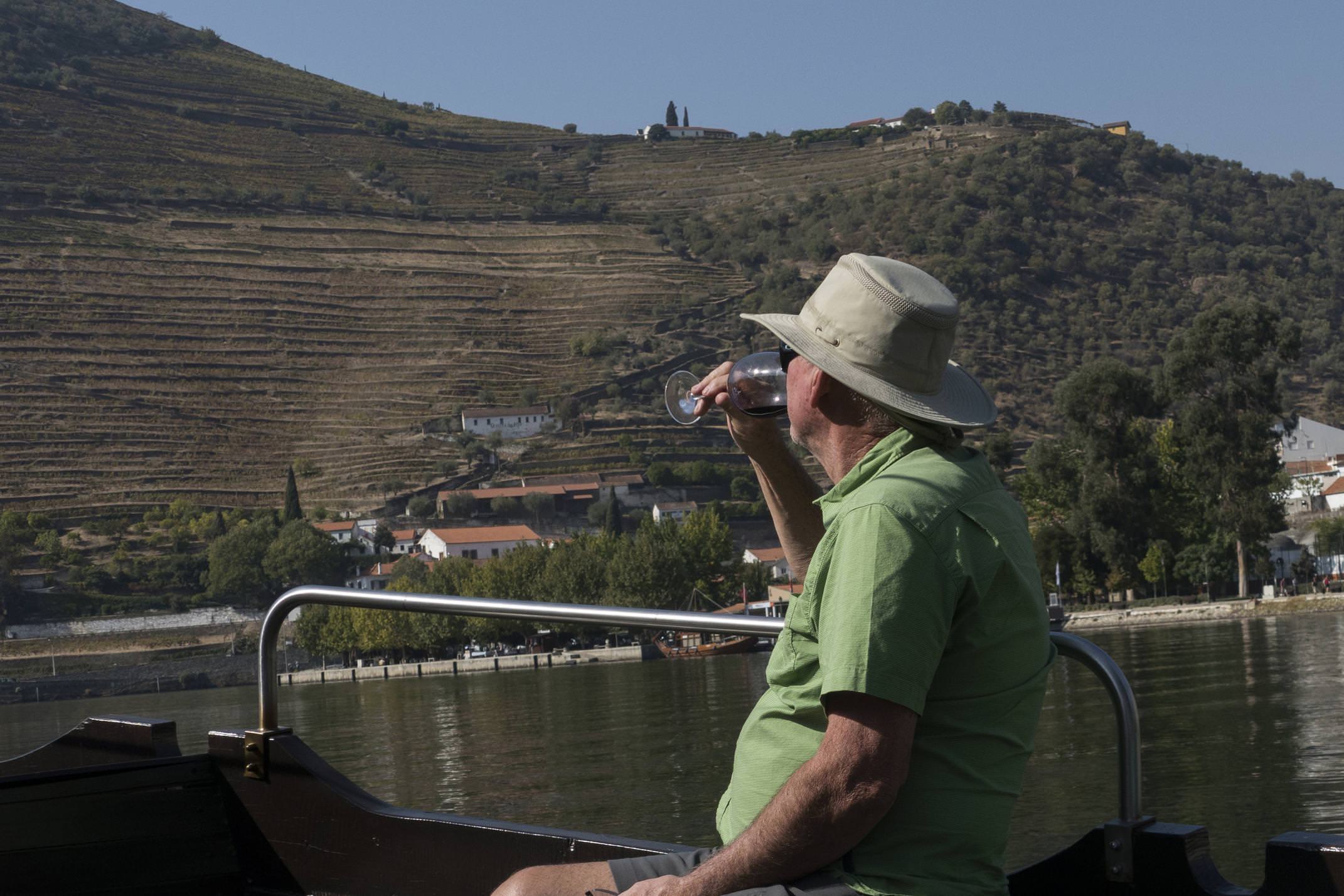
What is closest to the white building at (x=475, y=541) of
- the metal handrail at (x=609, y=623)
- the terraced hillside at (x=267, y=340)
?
the terraced hillside at (x=267, y=340)

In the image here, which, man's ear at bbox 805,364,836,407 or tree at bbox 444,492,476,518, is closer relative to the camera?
man's ear at bbox 805,364,836,407

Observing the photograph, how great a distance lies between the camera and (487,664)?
60562 millimetres

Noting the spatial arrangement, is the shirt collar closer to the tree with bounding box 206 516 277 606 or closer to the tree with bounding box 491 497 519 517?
the tree with bounding box 206 516 277 606

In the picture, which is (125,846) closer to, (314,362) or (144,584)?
(144,584)

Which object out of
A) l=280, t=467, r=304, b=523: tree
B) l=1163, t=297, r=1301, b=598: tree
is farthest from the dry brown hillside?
l=1163, t=297, r=1301, b=598: tree

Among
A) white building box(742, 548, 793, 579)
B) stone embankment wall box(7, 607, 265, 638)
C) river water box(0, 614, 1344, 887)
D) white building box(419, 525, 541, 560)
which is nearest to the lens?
river water box(0, 614, 1344, 887)

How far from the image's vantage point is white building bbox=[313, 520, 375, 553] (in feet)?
317

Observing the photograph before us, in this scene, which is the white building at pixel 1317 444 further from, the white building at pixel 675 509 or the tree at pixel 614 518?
the tree at pixel 614 518

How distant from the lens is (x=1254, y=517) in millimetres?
40562

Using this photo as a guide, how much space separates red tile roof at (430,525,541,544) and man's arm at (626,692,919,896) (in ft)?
303

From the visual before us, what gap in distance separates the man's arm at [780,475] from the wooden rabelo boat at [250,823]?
243mm

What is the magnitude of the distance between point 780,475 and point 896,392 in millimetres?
556

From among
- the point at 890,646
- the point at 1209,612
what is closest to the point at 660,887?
the point at 890,646

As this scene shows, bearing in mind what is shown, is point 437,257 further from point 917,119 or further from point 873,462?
point 873,462
